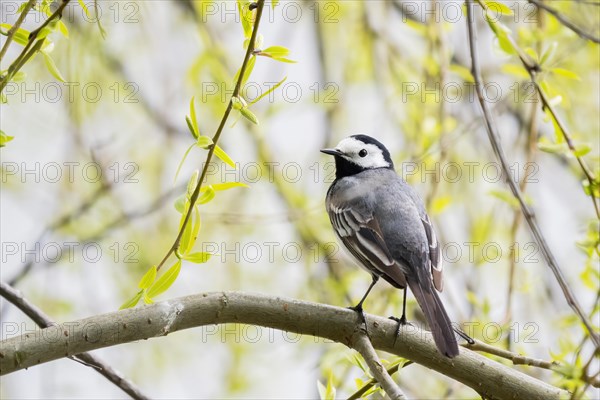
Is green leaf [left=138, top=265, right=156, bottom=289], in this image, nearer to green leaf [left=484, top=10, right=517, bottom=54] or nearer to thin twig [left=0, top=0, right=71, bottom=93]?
thin twig [left=0, top=0, right=71, bottom=93]

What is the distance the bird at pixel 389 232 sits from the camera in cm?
392

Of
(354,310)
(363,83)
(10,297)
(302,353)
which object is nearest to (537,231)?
(354,310)

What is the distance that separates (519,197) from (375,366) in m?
0.79

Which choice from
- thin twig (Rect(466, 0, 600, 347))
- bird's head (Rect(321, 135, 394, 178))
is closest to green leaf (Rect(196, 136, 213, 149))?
thin twig (Rect(466, 0, 600, 347))

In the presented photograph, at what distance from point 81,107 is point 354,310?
3.44 metres

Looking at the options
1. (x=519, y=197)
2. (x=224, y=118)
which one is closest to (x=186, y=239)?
(x=224, y=118)

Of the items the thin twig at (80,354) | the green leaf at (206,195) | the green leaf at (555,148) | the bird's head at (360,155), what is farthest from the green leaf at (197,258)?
the bird's head at (360,155)

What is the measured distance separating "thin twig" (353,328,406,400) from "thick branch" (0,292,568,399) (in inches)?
1.7

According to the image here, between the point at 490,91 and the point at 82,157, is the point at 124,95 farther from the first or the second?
the point at 490,91

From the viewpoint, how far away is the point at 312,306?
300cm

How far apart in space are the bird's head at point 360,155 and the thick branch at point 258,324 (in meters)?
2.30

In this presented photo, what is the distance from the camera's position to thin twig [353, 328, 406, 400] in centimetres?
259

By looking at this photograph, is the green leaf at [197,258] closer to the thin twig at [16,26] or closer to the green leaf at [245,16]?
the green leaf at [245,16]

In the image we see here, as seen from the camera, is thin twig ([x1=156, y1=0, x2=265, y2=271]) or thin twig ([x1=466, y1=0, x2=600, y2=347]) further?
thin twig ([x1=156, y1=0, x2=265, y2=271])
